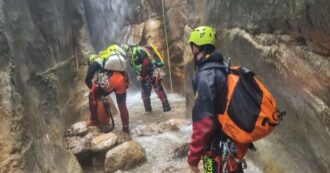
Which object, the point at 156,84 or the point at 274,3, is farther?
the point at 156,84

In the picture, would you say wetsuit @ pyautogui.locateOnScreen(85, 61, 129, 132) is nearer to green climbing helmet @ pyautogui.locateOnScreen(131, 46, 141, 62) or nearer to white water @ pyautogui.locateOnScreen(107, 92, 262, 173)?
white water @ pyautogui.locateOnScreen(107, 92, 262, 173)

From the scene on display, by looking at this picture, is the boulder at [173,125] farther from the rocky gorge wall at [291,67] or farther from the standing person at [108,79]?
the rocky gorge wall at [291,67]

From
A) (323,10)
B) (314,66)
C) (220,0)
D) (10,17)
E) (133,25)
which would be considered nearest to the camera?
(323,10)

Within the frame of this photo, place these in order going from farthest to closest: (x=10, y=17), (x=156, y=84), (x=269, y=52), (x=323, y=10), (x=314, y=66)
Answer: (x=156, y=84) < (x=10, y=17) < (x=269, y=52) < (x=314, y=66) < (x=323, y=10)

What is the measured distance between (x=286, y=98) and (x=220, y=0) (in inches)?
113

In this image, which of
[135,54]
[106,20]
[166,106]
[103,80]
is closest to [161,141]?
[103,80]

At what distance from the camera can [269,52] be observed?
5.23 metres

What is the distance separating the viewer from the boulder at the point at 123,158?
6.98 metres

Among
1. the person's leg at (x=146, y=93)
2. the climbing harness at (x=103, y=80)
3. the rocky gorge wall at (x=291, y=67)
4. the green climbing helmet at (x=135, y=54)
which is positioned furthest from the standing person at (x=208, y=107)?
the person's leg at (x=146, y=93)

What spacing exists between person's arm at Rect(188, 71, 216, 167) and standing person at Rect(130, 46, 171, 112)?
7.24 meters

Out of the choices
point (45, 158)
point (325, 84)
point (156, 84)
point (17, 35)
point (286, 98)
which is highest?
point (17, 35)

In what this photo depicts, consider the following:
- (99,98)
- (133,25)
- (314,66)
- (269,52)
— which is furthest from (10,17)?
(133,25)

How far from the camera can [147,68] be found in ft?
36.4

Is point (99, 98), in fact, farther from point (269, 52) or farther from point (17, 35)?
point (269, 52)
